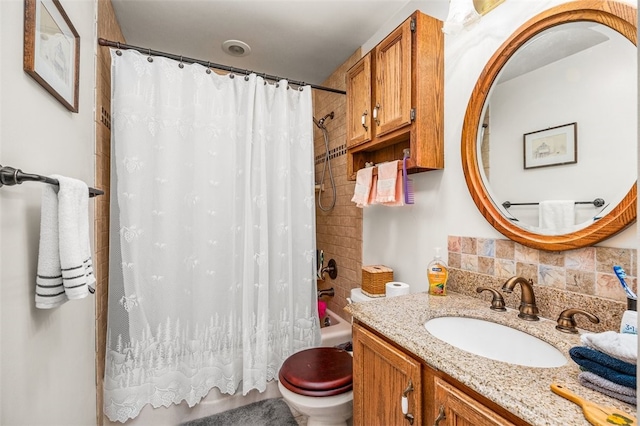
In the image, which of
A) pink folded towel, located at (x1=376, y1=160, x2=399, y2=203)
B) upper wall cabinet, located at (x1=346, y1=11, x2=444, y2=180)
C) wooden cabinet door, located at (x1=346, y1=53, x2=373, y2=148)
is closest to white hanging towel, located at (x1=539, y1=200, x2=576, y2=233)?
upper wall cabinet, located at (x1=346, y1=11, x2=444, y2=180)

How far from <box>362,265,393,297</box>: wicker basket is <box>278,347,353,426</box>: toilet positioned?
42 centimetres

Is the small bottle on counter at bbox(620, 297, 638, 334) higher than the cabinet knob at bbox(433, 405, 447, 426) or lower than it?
higher

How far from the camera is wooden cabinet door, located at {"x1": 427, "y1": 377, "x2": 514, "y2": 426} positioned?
2.10 feet

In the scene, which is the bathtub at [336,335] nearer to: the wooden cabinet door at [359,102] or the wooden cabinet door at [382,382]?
the wooden cabinet door at [382,382]

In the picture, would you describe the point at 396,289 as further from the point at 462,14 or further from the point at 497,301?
the point at 462,14

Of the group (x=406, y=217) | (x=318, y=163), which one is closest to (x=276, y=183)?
(x=406, y=217)

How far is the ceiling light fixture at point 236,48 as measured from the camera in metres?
2.18

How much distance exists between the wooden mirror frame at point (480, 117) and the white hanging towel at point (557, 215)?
32 millimetres

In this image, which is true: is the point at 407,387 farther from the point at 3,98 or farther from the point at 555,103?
the point at 3,98

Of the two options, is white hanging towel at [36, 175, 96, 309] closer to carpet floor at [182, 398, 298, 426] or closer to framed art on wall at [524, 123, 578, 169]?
carpet floor at [182, 398, 298, 426]

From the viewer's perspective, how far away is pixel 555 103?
3.37 ft

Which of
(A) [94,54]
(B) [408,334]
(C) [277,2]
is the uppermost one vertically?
(C) [277,2]

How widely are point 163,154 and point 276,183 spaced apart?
663mm

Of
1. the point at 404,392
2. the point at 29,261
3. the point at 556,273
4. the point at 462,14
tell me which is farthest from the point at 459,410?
the point at 462,14
